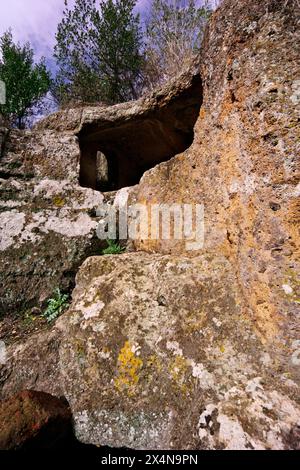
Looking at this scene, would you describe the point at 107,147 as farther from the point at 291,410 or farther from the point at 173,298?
the point at 291,410

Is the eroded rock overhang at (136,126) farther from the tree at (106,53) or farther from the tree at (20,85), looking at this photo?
the tree at (20,85)

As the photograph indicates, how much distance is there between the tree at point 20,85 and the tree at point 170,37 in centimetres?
444

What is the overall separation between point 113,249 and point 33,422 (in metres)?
1.68

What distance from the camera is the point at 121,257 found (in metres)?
2.49

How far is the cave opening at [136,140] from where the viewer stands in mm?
3328

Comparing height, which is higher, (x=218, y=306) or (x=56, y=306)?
(x=218, y=306)

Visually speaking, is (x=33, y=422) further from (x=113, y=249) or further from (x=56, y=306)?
(x=113, y=249)

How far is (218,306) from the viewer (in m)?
1.80

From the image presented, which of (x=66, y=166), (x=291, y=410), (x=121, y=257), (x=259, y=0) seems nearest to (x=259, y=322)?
(x=291, y=410)

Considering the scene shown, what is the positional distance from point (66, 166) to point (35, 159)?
37 cm

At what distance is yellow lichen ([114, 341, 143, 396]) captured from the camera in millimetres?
1711

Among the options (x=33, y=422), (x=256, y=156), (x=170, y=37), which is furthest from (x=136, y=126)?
(x=170, y=37)

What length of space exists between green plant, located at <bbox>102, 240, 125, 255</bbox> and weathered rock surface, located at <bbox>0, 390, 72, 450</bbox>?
4.74 ft

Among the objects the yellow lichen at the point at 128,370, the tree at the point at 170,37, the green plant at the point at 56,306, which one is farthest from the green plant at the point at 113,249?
the tree at the point at 170,37
